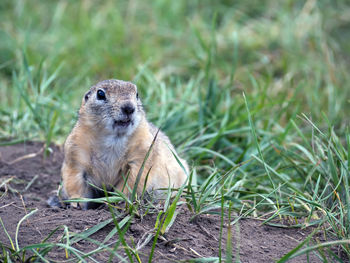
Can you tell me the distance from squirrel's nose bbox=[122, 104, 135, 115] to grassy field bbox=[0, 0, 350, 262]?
0.68 metres

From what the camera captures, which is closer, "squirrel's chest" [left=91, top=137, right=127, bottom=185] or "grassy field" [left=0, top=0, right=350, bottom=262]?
"squirrel's chest" [left=91, top=137, right=127, bottom=185]

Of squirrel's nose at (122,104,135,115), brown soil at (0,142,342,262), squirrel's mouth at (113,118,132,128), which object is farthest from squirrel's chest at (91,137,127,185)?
brown soil at (0,142,342,262)

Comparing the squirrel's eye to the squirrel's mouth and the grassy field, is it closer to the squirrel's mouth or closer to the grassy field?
the squirrel's mouth

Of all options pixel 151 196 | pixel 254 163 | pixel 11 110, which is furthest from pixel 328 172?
pixel 11 110

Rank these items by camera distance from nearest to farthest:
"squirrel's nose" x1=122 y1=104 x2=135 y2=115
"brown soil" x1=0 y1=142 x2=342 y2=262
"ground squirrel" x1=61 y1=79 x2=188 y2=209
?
"brown soil" x1=0 y1=142 x2=342 y2=262 → "squirrel's nose" x1=122 y1=104 x2=135 y2=115 → "ground squirrel" x1=61 y1=79 x2=188 y2=209

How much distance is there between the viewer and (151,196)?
12.0 feet

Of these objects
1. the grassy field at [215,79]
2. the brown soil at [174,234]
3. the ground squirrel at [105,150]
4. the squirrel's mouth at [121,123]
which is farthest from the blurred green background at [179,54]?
the brown soil at [174,234]

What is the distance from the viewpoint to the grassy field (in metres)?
4.55

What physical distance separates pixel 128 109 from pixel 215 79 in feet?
8.03

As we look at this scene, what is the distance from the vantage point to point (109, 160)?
4.15 m

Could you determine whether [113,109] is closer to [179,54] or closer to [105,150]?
[105,150]

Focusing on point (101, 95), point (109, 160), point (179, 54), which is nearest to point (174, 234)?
point (109, 160)

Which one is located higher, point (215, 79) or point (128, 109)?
point (128, 109)

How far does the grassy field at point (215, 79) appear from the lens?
4.55 m
